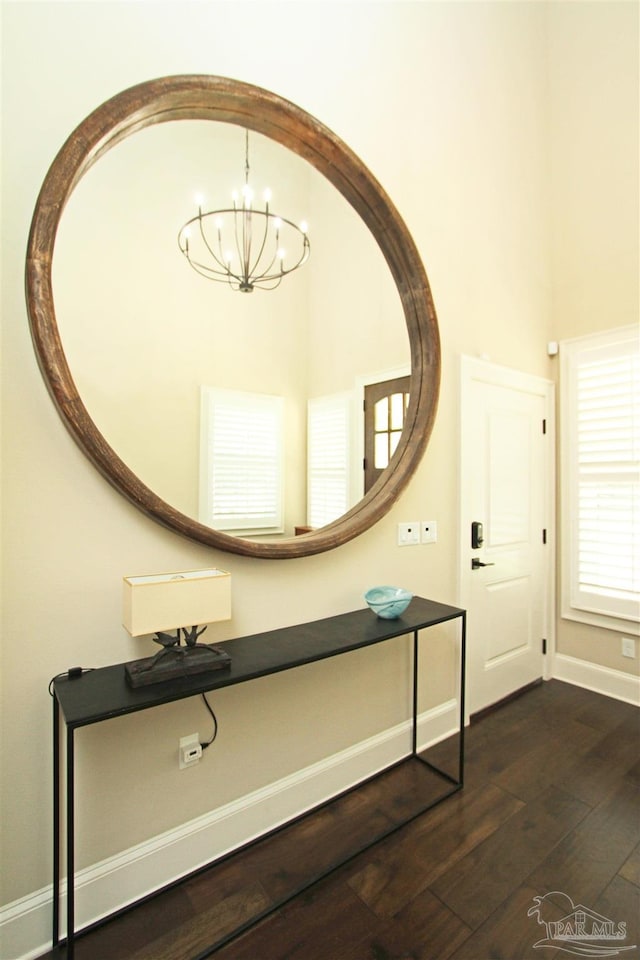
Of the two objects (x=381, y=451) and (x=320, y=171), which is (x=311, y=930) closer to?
(x=381, y=451)

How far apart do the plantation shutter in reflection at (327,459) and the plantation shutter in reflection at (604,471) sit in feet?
6.57

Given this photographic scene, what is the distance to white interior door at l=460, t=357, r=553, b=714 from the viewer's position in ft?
8.61

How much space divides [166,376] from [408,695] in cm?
190

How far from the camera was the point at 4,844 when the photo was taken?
4.15 ft

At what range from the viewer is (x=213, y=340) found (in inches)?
63.7

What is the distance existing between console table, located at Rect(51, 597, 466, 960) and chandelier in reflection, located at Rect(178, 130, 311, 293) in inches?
51.7

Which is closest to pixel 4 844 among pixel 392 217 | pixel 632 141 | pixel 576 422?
pixel 392 217

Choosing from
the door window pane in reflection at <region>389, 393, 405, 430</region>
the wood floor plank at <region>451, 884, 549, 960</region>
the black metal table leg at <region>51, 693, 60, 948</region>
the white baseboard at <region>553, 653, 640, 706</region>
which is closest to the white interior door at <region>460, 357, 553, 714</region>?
the white baseboard at <region>553, 653, 640, 706</region>

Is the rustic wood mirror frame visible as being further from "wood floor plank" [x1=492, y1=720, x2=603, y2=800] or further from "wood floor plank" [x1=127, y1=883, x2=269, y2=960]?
"wood floor plank" [x1=492, y1=720, x2=603, y2=800]

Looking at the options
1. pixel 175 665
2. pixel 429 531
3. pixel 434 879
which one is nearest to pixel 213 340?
pixel 175 665

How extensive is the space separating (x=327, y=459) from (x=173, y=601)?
0.86 meters

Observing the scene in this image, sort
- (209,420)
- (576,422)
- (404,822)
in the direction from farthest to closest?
(576,422)
(404,822)
(209,420)

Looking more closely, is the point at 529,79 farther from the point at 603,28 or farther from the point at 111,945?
the point at 111,945

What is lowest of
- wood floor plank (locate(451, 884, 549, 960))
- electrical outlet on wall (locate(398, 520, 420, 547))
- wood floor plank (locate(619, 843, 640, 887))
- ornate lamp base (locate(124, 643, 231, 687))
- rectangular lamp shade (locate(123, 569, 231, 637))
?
wood floor plank (locate(451, 884, 549, 960))
